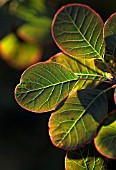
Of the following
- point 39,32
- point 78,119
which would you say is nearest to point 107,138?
point 78,119

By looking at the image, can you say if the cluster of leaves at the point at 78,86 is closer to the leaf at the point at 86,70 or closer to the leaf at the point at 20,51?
the leaf at the point at 86,70

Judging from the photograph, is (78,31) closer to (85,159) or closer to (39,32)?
(85,159)

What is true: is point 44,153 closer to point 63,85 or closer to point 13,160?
point 13,160

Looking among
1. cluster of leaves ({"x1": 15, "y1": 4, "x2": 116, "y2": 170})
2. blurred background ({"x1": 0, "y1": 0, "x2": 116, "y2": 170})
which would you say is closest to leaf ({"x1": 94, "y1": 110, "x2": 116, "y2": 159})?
cluster of leaves ({"x1": 15, "y1": 4, "x2": 116, "y2": 170})

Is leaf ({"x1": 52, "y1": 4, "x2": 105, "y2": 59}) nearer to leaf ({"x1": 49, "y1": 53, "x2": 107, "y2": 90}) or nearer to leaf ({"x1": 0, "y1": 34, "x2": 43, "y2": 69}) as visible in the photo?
leaf ({"x1": 49, "y1": 53, "x2": 107, "y2": 90})

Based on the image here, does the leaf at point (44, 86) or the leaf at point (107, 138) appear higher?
the leaf at point (44, 86)

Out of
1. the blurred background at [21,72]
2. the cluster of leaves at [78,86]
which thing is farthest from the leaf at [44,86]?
the blurred background at [21,72]
